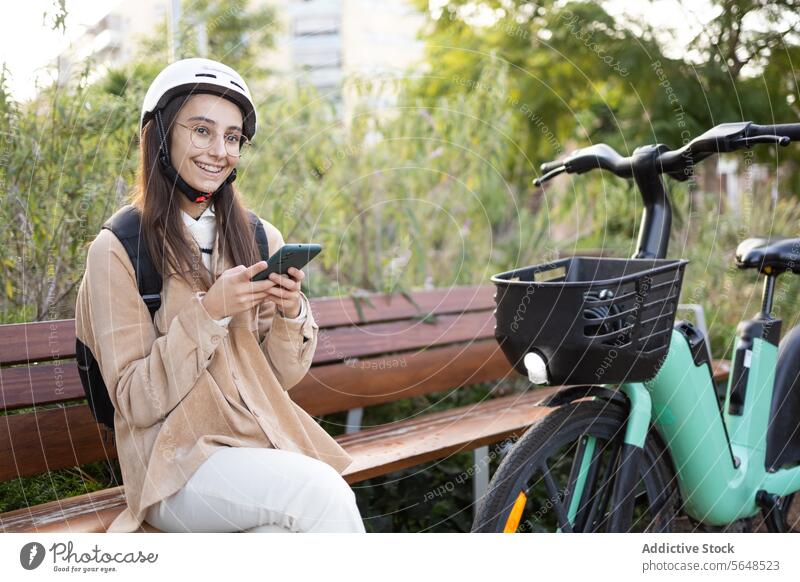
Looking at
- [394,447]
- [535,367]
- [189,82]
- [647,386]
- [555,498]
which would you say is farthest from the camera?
[394,447]

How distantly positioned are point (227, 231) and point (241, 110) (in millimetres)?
275

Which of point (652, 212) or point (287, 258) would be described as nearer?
point (287, 258)

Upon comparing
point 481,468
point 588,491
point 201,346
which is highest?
point 201,346

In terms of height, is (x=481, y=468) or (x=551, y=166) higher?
(x=551, y=166)

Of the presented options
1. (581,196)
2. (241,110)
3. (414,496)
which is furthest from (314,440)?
(581,196)

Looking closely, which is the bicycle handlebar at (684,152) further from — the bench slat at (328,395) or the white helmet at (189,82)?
the bench slat at (328,395)

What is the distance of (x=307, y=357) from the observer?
1.89 m

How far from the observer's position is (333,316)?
2938mm

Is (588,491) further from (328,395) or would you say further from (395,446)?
(328,395)

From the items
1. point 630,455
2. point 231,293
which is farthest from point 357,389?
point 231,293

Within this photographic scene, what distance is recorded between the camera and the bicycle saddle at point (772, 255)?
7.70 ft

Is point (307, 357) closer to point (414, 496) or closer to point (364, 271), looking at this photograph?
point (414, 496)

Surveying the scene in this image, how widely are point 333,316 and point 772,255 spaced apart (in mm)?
1466

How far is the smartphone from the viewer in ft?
5.30
